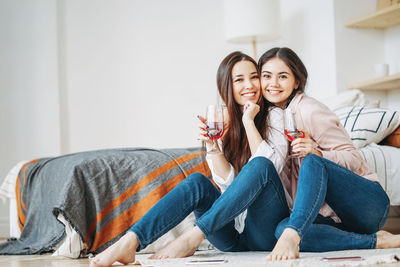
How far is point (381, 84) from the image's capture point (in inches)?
142

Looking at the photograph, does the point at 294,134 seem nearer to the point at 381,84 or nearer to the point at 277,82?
the point at 277,82

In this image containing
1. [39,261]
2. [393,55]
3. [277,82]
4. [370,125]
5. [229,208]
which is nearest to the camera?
[229,208]

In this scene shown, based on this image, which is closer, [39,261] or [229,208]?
[229,208]

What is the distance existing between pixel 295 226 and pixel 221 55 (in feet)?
10.9

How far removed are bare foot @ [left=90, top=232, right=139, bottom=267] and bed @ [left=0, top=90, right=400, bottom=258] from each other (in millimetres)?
681

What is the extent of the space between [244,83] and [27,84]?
2654 mm

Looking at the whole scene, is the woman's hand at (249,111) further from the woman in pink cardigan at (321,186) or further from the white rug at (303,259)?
the white rug at (303,259)

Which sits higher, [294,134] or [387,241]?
[294,134]

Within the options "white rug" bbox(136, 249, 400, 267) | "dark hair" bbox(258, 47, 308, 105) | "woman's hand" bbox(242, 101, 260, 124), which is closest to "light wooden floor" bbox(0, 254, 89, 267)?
"white rug" bbox(136, 249, 400, 267)

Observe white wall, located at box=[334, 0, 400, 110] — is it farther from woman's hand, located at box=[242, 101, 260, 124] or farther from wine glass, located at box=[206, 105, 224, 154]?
wine glass, located at box=[206, 105, 224, 154]

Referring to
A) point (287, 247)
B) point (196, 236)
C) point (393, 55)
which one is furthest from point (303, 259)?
point (393, 55)

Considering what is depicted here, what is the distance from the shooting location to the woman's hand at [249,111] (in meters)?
1.84

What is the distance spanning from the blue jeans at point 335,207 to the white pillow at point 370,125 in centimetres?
94

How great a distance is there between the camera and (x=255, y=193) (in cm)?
161
